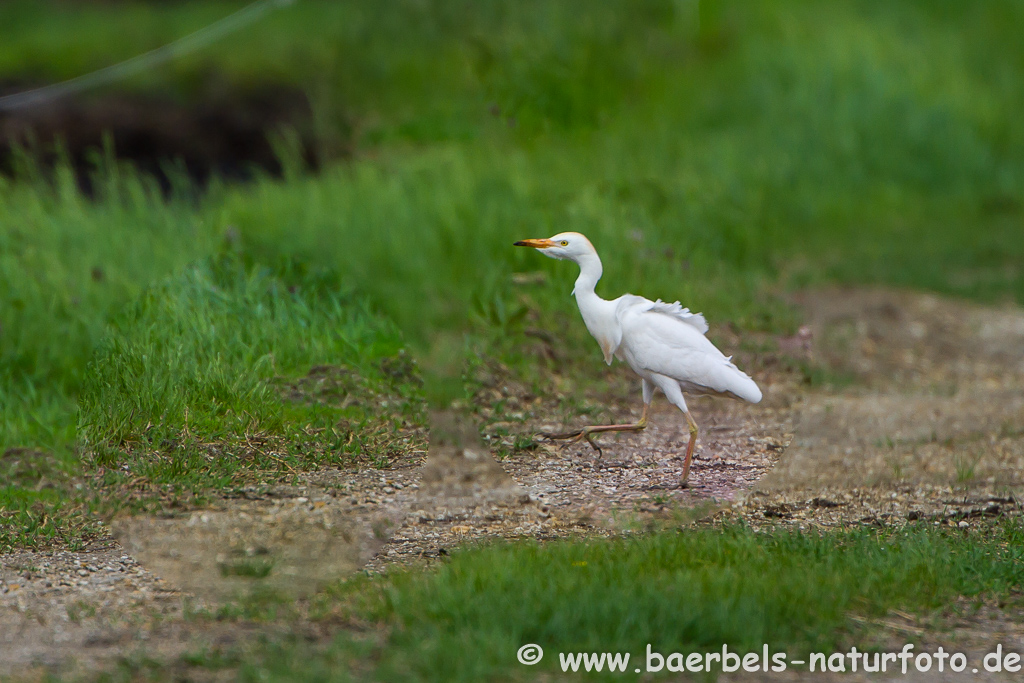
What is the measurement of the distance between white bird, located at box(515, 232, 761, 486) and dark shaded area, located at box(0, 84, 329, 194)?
843 cm

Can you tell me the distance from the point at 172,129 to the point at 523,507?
10.6 m

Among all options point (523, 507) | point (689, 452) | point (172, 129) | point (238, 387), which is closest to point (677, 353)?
point (689, 452)

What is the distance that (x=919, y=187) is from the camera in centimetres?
1083

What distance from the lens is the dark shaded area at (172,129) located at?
13.1 m

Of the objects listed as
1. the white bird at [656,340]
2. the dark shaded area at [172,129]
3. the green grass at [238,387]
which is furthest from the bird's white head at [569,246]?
the dark shaded area at [172,129]

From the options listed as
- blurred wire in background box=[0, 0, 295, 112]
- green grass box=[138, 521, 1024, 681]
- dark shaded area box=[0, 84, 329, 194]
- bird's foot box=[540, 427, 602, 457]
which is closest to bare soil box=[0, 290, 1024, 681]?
bird's foot box=[540, 427, 602, 457]

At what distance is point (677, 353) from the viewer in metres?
4.64

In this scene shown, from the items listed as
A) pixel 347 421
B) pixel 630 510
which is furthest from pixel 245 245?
pixel 630 510

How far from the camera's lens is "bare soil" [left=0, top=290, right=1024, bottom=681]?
4.03m

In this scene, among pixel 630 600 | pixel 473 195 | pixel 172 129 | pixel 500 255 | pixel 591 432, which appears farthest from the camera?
pixel 172 129

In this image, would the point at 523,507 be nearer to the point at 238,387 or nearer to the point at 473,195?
the point at 238,387

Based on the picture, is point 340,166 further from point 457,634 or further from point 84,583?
point 457,634

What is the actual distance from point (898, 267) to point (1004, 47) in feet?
16.3

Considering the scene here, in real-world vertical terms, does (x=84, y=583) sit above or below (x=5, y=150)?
below
